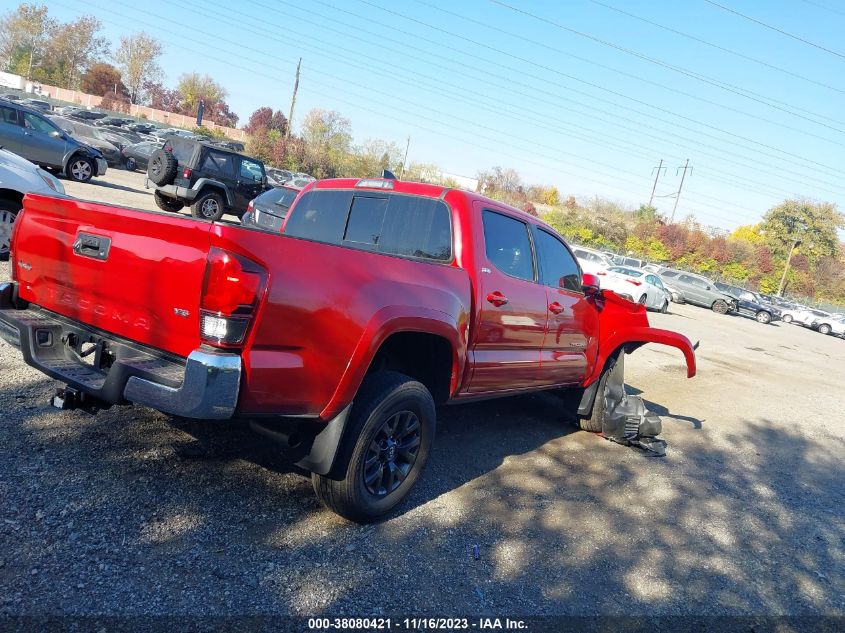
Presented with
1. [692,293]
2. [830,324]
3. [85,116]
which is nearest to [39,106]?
[85,116]

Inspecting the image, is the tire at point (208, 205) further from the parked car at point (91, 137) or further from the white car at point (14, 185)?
the parked car at point (91, 137)

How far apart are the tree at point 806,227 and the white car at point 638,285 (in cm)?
4953

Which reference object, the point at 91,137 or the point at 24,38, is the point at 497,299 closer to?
the point at 91,137

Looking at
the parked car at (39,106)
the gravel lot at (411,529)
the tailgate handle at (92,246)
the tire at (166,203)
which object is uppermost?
the parked car at (39,106)

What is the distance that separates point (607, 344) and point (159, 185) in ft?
44.1

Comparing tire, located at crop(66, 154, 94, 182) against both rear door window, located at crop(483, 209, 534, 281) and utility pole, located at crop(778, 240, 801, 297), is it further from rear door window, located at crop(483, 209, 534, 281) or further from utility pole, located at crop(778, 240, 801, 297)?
utility pole, located at crop(778, 240, 801, 297)

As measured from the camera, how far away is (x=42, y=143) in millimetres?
16000

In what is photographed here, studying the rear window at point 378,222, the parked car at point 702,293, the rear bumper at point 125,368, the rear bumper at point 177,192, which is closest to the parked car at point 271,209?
the rear bumper at point 177,192

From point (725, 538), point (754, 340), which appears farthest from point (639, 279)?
point (725, 538)

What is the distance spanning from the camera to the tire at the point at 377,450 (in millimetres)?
3320

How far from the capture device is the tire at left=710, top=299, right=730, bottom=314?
3269cm

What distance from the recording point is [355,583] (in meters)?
3.03

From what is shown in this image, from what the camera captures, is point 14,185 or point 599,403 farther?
point 14,185

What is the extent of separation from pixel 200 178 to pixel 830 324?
35784 mm
